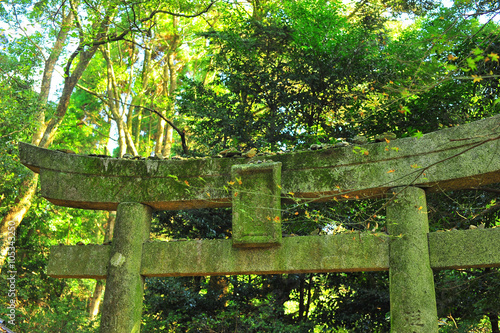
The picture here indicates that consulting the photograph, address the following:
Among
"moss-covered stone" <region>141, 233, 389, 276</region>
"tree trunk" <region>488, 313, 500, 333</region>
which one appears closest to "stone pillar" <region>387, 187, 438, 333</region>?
"moss-covered stone" <region>141, 233, 389, 276</region>

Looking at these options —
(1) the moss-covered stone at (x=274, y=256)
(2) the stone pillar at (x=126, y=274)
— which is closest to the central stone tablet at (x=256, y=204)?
(1) the moss-covered stone at (x=274, y=256)

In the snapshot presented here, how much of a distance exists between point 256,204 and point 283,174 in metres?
0.46

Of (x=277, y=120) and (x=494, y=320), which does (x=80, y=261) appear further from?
(x=494, y=320)

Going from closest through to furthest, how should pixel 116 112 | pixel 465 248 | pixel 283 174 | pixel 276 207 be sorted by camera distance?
pixel 465 248
pixel 276 207
pixel 283 174
pixel 116 112

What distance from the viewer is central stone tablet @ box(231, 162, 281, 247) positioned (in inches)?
167

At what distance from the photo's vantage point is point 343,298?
295 inches

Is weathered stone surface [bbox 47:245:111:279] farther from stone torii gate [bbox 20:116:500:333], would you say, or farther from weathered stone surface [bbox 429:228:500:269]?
weathered stone surface [bbox 429:228:500:269]

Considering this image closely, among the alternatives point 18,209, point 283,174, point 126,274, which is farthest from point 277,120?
point 18,209

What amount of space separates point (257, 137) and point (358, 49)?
2799mm

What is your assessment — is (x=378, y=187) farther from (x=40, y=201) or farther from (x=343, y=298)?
(x=40, y=201)

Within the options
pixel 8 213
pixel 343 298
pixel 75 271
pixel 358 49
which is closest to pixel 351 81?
pixel 358 49

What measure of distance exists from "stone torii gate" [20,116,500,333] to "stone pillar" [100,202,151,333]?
0.01 meters

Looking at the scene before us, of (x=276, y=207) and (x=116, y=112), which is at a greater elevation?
(x=116, y=112)

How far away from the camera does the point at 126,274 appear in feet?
14.5
